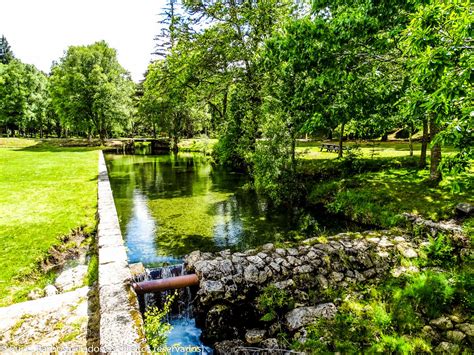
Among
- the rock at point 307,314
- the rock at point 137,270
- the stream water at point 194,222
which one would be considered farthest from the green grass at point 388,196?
the rock at point 137,270

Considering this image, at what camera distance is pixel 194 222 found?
12.9 meters

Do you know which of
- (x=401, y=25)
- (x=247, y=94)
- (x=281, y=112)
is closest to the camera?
(x=401, y=25)

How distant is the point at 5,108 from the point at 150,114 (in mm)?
21999

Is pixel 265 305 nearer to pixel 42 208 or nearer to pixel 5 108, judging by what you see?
pixel 42 208

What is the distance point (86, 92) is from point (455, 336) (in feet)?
156

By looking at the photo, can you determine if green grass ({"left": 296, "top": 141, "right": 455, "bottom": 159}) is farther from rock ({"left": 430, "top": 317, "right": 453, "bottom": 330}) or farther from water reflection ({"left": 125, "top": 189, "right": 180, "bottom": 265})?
rock ({"left": 430, "top": 317, "right": 453, "bottom": 330})

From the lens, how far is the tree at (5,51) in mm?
78062

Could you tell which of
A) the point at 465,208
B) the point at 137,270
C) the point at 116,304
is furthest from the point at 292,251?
the point at 465,208

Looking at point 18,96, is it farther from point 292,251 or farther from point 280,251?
point 292,251

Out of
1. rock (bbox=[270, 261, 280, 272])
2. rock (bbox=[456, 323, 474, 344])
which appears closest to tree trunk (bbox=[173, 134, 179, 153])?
rock (bbox=[270, 261, 280, 272])

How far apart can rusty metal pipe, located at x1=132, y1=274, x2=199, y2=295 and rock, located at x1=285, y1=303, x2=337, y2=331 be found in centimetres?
232

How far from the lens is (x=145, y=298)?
7.18 m

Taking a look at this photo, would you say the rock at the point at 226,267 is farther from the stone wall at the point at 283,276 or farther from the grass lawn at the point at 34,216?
the grass lawn at the point at 34,216

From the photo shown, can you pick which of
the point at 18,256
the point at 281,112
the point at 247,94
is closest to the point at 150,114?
the point at 247,94
